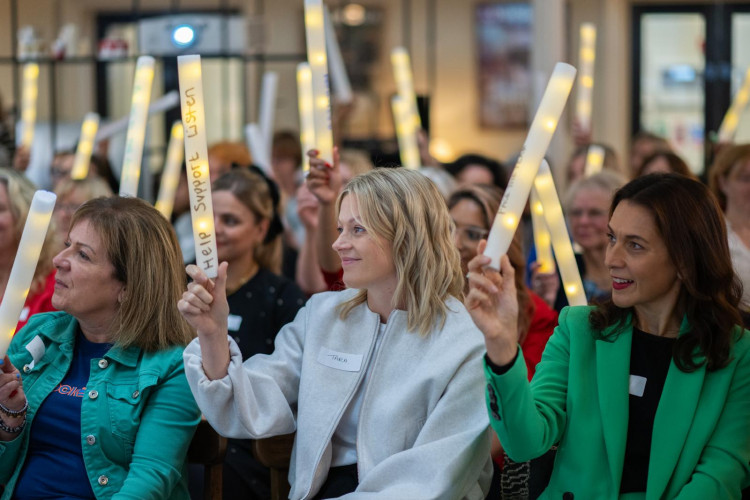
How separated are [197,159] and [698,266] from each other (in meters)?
1.02

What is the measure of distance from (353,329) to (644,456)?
68 cm

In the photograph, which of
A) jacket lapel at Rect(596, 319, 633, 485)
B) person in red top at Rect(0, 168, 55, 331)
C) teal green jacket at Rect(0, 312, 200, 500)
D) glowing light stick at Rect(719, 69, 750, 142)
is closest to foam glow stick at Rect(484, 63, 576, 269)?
jacket lapel at Rect(596, 319, 633, 485)

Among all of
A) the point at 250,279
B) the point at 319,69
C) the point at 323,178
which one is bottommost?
the point at 250,279

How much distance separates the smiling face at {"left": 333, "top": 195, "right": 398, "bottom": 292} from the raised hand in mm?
480

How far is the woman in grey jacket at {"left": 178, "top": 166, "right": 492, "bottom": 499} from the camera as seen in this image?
7.36 ft

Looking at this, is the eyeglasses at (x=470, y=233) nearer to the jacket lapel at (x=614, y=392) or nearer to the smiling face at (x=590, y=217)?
the smiling face at (x=590, y=217)

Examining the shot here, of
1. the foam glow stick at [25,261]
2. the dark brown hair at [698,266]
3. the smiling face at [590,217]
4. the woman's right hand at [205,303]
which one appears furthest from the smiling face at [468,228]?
the foam glow stick at [25,261]

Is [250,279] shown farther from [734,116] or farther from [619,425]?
[734,116]

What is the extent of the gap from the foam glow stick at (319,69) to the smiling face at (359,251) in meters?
0.35

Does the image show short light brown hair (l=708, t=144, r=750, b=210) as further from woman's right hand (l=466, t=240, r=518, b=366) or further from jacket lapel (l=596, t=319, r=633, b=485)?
woman's right hand (l=466, t=240, r=518, b=366)

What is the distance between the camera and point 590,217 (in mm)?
3822

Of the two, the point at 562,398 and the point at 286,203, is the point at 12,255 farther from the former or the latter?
the point at 286,203

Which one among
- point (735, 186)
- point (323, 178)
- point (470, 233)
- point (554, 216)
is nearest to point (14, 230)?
point (323, 178)

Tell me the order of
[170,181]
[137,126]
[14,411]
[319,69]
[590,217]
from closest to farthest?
[14,411], [319,69], [137,126], [170,181], [590,217]
